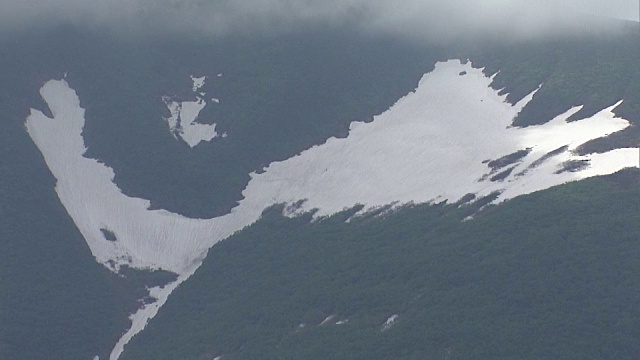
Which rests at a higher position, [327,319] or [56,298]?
[56,298]

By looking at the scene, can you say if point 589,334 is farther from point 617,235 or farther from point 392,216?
point 392,216

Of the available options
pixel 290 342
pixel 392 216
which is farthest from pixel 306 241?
pixel 290 342

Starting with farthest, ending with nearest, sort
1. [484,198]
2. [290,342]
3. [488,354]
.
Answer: [484,198] → [290,342] → [488,354]

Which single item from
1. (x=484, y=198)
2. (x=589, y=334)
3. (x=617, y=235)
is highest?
(x=484, y=198)

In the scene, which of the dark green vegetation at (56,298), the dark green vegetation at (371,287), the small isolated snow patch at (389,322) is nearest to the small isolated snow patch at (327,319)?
the dark green vegetation at (371,287)

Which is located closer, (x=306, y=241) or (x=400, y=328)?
(x=400, y=328)

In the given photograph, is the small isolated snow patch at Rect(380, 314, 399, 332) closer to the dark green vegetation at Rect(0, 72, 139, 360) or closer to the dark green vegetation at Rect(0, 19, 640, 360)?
the dark green vegetation at Rect(0, 19, 640, 360)

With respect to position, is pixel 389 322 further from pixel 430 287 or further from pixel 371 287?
pixel 371 287

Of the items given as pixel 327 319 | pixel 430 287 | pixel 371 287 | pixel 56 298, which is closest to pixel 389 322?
pixel 430 287
